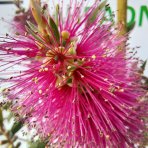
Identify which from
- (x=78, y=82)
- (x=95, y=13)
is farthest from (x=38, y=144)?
(x=95, y=13)

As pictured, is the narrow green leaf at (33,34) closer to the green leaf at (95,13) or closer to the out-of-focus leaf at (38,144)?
the green leaf at (95,13)

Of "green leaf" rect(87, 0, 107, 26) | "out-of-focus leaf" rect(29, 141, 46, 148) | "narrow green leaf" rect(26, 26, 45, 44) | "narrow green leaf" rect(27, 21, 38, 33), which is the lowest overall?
"out-of-focus leaf" rect(29, 141, 46, 148)

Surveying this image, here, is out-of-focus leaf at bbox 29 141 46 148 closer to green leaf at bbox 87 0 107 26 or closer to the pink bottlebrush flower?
the pink bottlebrush flower

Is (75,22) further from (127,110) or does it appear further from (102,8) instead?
(127,110)

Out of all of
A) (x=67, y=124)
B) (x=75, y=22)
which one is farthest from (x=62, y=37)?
(x=67, y=124)

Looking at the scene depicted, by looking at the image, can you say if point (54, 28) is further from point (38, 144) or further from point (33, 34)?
point (38, 144)

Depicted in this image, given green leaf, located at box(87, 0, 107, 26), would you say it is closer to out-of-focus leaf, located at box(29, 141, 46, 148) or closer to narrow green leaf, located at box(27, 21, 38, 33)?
narrow green leaf, located at box(27, 21, 38, 33)

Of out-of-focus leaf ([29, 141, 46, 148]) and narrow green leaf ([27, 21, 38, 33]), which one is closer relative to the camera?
narrow green leaf ([27, 21, 38, 33])

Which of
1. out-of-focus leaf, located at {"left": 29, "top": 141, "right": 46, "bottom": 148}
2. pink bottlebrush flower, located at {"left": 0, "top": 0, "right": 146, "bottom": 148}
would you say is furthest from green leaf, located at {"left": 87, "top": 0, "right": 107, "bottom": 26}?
out-of-focus leaf, located at {"left": 29, "top": 141, "right": 46, "bottom": 148}

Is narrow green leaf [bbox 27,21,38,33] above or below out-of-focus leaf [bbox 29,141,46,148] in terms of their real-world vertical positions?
above
